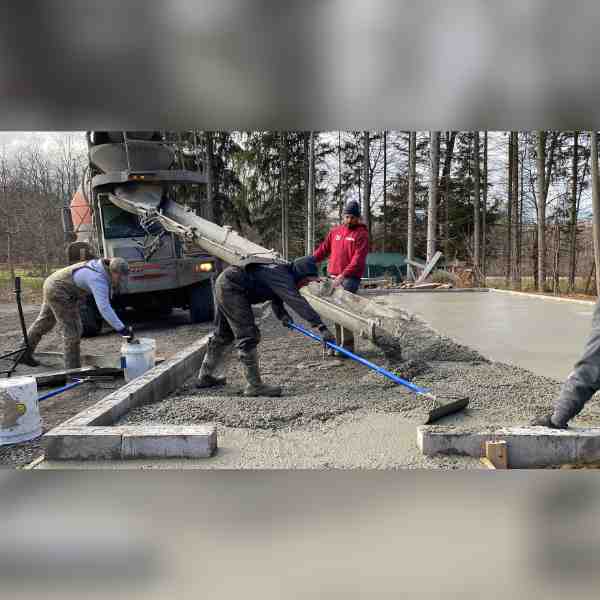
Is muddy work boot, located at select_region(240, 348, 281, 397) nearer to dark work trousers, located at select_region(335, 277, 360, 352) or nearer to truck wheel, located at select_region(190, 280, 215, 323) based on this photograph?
dark work trousers, located at select_region(335, 277, 360, 352)

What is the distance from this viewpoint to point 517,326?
676 cm

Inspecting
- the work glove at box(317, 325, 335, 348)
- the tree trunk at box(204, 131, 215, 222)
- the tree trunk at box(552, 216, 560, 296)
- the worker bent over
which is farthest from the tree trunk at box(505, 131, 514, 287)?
the worker bent over

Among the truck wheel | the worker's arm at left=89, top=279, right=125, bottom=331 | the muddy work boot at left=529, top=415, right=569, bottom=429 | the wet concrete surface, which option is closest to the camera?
the muddy work boot at left=529, top=415, right=569, bottom=429

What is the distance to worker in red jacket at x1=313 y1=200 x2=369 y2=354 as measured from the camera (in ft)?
17.5

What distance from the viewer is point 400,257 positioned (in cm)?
1931

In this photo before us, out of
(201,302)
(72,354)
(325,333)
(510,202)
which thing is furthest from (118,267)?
(510,202)

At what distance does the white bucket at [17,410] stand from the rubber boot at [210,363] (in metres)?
1.44

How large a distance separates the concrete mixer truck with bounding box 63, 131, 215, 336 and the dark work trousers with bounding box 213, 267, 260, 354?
12.9 ft

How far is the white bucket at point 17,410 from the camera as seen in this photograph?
309 centimetres

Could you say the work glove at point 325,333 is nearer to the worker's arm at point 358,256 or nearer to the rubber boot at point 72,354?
the worker's arm at point 358,256

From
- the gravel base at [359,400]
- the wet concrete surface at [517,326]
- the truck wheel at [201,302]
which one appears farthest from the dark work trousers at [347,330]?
the truck wheel at [201,302]
